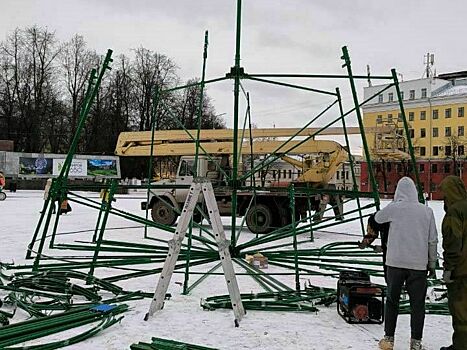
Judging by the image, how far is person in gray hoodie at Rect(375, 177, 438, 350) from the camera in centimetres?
463

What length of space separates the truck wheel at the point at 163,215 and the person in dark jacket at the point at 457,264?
40.1 ft

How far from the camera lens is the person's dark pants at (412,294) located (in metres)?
4.62

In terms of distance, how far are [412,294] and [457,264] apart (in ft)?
1.49

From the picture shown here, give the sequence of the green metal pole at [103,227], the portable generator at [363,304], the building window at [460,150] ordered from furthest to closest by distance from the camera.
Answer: the building window at [460,150]
the green metal pole at [103,227]
the portable generator at [363,304]

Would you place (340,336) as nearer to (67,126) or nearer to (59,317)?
(59,317)

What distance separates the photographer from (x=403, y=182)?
16.2 ft

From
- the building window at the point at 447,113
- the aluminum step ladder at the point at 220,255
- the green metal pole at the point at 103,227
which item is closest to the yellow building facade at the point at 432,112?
the building window at the point at 447,113

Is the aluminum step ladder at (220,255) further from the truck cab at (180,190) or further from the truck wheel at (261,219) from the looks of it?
the truck cab at (180,190)

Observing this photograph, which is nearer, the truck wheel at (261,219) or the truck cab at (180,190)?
the truck wheel at (261,219)

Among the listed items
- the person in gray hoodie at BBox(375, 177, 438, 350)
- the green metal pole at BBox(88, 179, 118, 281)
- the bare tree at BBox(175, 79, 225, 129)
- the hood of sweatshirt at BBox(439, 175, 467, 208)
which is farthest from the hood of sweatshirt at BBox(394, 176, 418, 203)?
the bare tree at BBox(175, 79, 225, 129)

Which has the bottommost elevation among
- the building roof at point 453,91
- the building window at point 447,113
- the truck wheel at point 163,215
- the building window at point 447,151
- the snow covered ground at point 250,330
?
the snow covered ground at point 250,330

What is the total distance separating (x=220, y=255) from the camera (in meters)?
5.73

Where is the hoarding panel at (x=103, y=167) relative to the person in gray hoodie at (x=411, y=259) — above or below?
above

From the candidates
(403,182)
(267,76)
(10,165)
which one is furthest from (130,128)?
(403,182)
